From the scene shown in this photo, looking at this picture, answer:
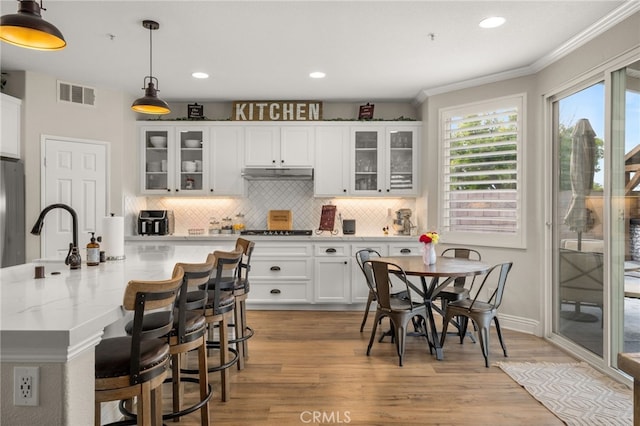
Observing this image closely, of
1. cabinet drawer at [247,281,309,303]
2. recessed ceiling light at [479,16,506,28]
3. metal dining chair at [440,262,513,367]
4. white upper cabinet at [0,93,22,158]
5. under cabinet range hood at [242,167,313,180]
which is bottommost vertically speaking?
cabinet drawer at [247,281,309,303]

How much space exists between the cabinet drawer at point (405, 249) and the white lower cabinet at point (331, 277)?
0.57 m

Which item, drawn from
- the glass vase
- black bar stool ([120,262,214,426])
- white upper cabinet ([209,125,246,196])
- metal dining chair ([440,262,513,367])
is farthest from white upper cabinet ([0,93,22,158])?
metal dining chair ([440,262,513,367])

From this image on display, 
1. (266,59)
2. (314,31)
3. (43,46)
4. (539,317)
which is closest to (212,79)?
(266,59)

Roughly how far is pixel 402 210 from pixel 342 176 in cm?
96

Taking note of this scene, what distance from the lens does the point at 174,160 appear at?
18.6ft

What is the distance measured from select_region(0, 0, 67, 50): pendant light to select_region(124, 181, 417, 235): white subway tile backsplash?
12.6 feet

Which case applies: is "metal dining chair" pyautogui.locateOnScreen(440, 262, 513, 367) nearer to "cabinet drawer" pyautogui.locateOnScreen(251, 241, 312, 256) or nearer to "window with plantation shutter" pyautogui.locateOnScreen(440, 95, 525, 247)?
"window with plantation shutter" pyautogui.locateOnScreen(440, 95, 525, 247)

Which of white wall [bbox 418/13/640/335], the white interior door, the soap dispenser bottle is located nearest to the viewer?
the soap dispenser bottle

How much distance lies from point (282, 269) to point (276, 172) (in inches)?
51.0

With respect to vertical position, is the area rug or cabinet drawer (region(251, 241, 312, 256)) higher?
cabinet drawer (region(251, 241, 312, 256))

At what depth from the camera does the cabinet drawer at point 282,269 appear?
17.7ft

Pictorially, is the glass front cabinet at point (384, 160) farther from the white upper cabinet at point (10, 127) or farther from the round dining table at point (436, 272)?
the white upper cabinet at point (10, 127)

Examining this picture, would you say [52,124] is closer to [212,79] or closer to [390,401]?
[212,79]

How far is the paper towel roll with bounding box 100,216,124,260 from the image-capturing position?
2891mm
